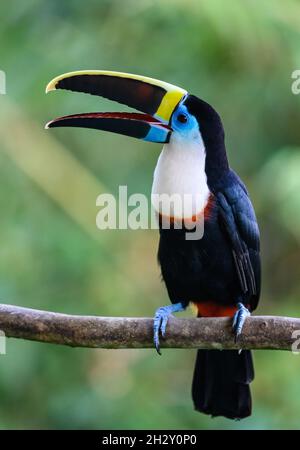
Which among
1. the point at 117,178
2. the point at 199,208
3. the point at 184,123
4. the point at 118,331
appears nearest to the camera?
the point at 118,331

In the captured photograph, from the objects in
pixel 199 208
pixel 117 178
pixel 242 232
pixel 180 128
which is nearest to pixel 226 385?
pixel 242 232

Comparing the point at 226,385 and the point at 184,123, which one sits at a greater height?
the point at 184,123

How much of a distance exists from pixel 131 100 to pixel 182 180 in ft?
1.65

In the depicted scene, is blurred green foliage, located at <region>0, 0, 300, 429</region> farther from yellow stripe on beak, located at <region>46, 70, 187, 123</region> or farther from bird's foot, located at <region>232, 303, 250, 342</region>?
bird's foot, located at <region>232, 303, 250, 342</region>

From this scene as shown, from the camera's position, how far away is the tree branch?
171 inches

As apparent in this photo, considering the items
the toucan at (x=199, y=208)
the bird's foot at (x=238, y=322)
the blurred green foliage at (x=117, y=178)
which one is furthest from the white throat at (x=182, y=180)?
the blurred green foliage at (x=117, y=178)

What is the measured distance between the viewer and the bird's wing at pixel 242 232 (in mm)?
4754

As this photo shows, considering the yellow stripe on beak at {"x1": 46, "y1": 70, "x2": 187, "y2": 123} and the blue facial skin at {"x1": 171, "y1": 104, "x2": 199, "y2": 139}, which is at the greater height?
the yellow stripe on beak at {"x1": 46, "y1": 70, "x2": 187, "y2": 123}

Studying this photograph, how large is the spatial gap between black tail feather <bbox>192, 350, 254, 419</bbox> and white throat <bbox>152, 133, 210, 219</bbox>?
0.77m

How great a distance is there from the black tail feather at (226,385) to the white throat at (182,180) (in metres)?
0.77

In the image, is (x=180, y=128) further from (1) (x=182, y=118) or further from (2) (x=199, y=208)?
(2) (x=199, y=208)

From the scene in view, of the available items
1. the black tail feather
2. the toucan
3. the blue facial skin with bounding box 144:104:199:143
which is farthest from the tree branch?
the blue facial skin with bounding box 144:104:199:143

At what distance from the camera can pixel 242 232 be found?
4.82m

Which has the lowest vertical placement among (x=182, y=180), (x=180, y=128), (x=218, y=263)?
(x=218, y=263)
